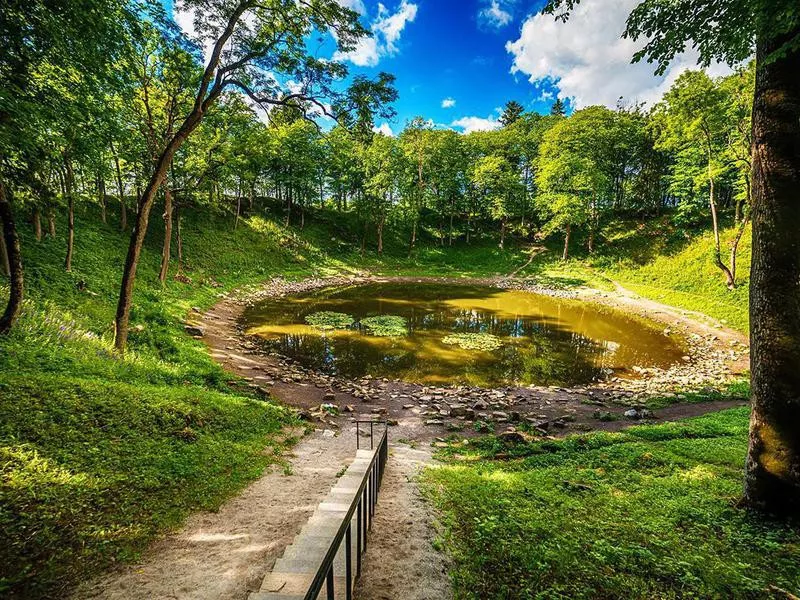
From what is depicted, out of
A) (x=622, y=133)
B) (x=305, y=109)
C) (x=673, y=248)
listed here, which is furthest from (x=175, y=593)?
(x=622, y=133)

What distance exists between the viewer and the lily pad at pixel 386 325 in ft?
72.1

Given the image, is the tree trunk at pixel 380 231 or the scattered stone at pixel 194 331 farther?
the tree trunk at pixel 380 231

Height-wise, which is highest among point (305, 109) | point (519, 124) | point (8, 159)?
point (519, 124)

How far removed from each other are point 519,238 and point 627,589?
52.5m

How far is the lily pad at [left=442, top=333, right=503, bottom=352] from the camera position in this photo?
20031 millimetres

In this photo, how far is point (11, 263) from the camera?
30.0 ft

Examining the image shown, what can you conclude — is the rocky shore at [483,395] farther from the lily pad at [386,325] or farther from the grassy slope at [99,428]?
the lily pad at [386,325]

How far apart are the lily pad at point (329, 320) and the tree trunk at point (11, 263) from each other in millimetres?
13688

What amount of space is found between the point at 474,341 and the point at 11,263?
60.9ft

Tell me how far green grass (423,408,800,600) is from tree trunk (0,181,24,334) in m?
11.3

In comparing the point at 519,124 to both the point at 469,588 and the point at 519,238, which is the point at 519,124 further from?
the point at 469,588

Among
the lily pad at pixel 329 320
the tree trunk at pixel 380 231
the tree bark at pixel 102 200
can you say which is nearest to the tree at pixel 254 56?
the lily pad at pixel 329 320

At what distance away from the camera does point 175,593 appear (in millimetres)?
3797

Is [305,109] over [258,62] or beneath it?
beneath
